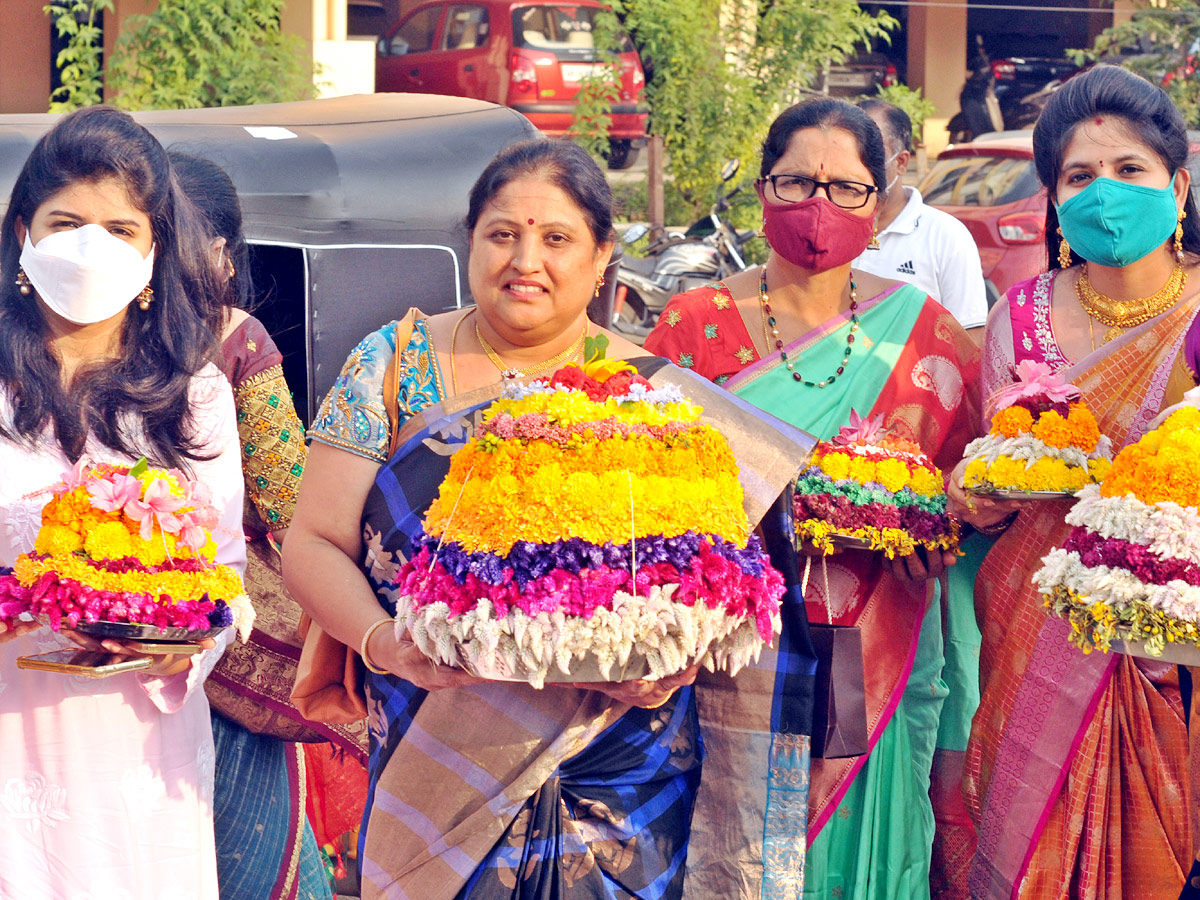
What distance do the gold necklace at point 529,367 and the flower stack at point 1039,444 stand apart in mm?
931

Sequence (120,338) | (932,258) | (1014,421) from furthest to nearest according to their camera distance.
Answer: (932,258)
(1014,421)
(120,338)

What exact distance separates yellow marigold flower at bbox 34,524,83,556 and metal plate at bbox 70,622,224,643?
0.44ft

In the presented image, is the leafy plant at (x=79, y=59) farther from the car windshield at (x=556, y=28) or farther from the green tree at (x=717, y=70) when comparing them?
the green tree at (x=717, y=70)

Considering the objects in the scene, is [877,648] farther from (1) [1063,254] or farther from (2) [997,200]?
(2) [997,200]

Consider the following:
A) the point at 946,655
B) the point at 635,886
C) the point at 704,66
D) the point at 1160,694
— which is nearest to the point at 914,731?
the point at 946,655

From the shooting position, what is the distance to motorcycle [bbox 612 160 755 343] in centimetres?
1152

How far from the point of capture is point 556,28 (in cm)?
1408

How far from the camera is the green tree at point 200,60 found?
10664 mm

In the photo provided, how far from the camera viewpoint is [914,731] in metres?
3.64

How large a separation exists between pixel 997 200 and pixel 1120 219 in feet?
27.6

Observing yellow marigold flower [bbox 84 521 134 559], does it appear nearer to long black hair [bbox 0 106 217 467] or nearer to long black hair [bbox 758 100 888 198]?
long black hair [bbox 0 106 217 467]

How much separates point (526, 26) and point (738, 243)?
3.61 metres

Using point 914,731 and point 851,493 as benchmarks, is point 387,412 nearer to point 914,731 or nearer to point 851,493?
point 851,493

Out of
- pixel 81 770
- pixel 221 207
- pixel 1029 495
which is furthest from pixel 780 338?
pixel 81 770
